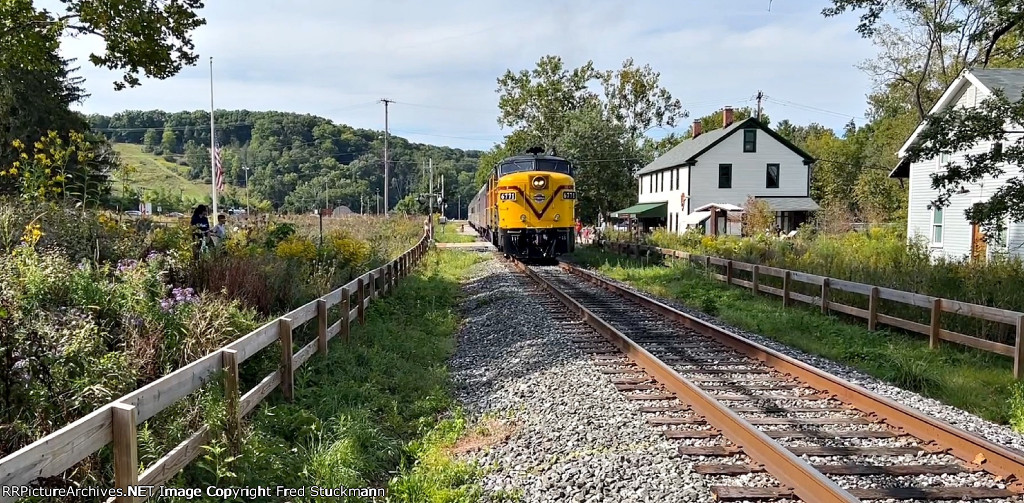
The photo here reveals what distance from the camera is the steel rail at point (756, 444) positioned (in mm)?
4242

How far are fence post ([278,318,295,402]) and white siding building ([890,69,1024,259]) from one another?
726 inches

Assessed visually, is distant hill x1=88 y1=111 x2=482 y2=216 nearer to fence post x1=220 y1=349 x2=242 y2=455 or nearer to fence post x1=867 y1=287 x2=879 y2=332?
fence post x1=867 y1=287 x2=879 y2=332

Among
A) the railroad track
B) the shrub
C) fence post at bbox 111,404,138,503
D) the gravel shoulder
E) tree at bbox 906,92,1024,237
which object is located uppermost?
tree at bbox 906,92,1024,237

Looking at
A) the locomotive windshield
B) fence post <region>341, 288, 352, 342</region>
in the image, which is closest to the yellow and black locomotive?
the locomotive windshield

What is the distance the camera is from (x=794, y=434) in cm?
564

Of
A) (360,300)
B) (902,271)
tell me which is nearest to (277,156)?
(360,300)

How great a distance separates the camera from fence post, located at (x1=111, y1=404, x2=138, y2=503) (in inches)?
129

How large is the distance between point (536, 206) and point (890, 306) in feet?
40.6

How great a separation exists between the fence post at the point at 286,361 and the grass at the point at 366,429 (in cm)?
11

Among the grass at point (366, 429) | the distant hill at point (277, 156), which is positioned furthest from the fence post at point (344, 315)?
the distant hill at point (277, 156)

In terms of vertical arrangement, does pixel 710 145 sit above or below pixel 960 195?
above

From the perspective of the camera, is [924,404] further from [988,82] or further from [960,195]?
[988,82]

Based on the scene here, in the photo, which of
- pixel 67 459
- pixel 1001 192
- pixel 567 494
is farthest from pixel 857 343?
pixel 67 459

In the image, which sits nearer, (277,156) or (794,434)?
(794,434)
